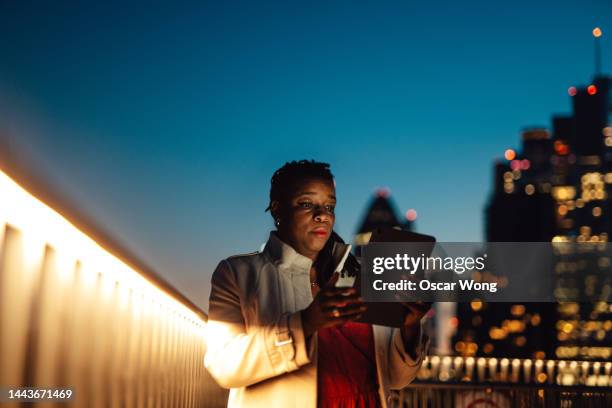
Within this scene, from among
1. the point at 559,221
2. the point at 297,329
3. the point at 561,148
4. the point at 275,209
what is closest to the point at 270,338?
the point at 297,329

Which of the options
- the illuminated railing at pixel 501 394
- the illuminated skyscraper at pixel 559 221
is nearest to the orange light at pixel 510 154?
the illuminated skyscraper at pixel 559 221

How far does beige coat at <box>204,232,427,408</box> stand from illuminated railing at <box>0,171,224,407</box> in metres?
0.45

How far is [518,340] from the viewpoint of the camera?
12888 centimetres

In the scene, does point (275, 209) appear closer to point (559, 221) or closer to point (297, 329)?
point (297, 329)

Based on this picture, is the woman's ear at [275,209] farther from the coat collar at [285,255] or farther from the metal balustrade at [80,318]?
the metal balustrade at [80,318]

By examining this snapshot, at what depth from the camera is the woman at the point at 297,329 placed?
2129mm

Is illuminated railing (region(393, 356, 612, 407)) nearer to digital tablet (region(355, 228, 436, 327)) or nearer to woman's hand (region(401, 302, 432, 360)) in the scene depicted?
woman's hand (region(401, 302, 432, 360))

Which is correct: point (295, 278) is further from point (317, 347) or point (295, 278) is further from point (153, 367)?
point (153, 367)

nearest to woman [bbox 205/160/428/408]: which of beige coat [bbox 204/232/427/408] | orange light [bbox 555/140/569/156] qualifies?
beige coat [bbox 204/232/427/408]

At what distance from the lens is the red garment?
227cm

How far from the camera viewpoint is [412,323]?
89.8 inches

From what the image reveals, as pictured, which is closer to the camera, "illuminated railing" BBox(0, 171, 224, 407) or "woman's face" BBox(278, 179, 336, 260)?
"illuminated railing" BBox(0, 171, 224, 407)

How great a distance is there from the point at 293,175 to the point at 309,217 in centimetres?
18

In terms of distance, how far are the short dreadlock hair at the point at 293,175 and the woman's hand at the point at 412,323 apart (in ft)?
1.79
